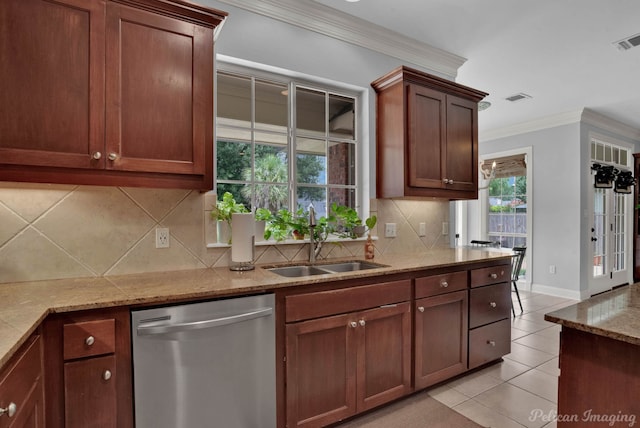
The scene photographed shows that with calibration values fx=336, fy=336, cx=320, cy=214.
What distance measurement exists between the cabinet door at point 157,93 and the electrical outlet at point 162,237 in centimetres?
46

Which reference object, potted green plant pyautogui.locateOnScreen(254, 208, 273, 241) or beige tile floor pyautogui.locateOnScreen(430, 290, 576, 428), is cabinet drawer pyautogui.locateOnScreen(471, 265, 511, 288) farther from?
potted green plant pyautogui.locateOnScreen(254, 208, 273, 241)

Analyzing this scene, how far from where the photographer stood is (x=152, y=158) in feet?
5.54

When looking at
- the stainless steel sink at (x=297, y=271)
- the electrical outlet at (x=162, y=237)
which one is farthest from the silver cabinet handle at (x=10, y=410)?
the stainless steel sink at (x=297, y=271)

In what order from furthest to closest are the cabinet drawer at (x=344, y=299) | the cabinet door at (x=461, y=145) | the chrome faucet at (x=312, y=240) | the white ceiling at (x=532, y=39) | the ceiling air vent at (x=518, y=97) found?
the ceiling air vent at (x=518, y=97) < the cabinet door at (x=461, y=145) < the white ceiling at (x=532, y=39) < the chrome faucet at (x=312, y=240) < the cabinet drawer at (x=344, y=299)

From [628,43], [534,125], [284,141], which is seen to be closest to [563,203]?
[534,125]

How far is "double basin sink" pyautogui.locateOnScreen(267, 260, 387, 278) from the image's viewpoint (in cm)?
224

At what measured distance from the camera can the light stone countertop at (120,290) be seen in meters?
1.12

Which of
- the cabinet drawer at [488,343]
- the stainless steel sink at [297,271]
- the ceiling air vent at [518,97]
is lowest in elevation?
the cabinet drawer at [488,343]

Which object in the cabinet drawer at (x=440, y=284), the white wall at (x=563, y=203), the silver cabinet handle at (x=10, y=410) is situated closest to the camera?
the silver cabinet handle at (x=10, y=410)

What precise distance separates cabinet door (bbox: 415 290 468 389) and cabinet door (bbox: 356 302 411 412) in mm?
107

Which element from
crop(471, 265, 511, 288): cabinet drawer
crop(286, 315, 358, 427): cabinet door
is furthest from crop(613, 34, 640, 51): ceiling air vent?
crop(286, 315, 358, 427): cabinet door

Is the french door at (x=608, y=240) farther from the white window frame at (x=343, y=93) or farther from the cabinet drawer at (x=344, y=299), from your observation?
the cabinet drawer at (x=344, y=299)

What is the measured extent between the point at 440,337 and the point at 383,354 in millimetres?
528

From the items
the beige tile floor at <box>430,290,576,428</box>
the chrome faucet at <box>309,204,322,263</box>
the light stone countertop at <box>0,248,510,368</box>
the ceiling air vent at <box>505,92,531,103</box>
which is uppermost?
the ceiling air vent at <box>505,92,531,103</box>
